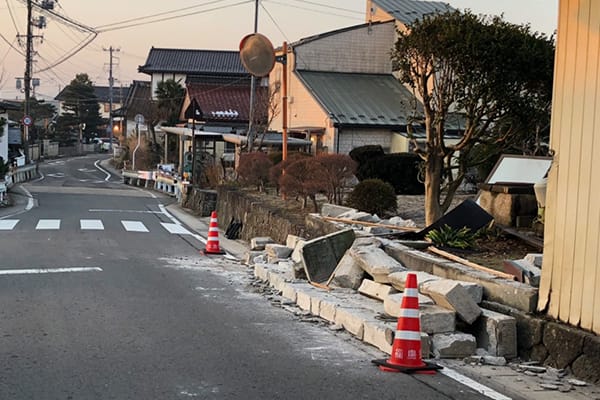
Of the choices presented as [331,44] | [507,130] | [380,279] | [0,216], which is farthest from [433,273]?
[331,44]

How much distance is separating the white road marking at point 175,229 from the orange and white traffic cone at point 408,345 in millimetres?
14982

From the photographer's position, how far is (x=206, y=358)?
7117mm

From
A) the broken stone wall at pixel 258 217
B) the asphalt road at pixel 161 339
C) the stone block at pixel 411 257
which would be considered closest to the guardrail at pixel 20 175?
the broken stone wall at pixel 258 217

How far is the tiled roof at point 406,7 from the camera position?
37.2 metres

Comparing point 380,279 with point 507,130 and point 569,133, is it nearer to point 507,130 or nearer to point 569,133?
point 569,133

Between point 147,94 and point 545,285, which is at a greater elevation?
point 147,94

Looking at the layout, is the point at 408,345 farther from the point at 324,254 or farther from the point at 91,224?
the point at 91,224

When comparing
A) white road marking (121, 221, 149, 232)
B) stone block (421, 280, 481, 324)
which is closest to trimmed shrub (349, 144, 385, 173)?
white road marking (121, 221, 149, 232)

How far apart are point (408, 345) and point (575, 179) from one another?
2279 millimetres

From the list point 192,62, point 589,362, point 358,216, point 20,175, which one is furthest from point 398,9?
Result: point 192,62

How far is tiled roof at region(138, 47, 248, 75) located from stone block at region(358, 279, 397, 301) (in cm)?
6536

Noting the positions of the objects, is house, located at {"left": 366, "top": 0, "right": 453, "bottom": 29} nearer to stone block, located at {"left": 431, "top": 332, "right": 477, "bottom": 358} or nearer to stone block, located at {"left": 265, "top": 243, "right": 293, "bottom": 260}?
stone block, located at {"left": 265, "top": 243, "right": 293, "bottom": 260}

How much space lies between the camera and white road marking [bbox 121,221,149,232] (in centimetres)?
2145

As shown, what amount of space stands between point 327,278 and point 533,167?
4826 millimetres
